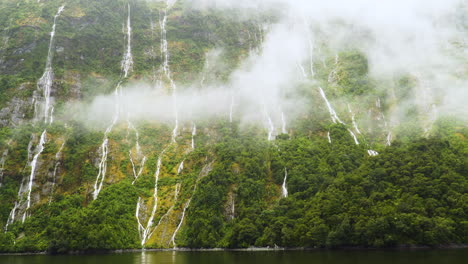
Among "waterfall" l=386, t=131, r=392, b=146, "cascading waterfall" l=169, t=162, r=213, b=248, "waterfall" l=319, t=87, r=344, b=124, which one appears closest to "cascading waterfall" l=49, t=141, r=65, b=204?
"cascading waterfall" l=169, t=162, r=213, b=248

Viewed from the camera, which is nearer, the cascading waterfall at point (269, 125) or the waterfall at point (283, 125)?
the cascading waterfall at point (269, 125)

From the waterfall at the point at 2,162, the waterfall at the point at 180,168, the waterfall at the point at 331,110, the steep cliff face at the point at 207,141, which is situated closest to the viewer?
the steep cliff face at the point at 207,141

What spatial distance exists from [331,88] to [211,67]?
53.3 metres

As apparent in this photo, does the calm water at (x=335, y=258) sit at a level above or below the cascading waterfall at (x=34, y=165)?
below

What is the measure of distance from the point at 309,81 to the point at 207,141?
52697 millimetres

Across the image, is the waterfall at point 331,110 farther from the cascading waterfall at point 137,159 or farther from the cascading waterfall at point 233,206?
the cascading waterfall at point 137,159

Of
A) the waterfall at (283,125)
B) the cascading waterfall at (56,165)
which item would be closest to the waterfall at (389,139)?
the waterfall at (283,125)

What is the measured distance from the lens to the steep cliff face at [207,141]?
3435 inches

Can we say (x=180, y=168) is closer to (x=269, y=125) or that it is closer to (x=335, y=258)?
(x=269, y=125)

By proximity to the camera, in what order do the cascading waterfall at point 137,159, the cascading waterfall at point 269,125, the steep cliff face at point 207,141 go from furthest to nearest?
the cascading waterfall at point 269,125
the cascading waterfall at point 137,159
the steep cliff face at point 207,141

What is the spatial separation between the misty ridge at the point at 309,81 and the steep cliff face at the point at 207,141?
88 centimetres

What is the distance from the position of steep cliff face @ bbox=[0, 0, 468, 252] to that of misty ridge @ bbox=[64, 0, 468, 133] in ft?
2.88

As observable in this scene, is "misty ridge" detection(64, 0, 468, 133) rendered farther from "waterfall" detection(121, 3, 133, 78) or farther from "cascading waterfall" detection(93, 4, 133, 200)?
"waterfall" detection(121, 3, 133, 78)

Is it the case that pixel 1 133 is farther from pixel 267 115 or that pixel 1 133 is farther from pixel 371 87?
pixel 371 87
